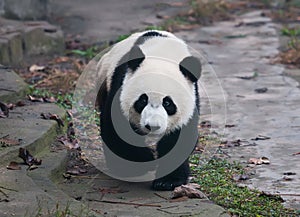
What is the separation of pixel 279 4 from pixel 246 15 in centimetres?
108

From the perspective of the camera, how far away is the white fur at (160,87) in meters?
4.68

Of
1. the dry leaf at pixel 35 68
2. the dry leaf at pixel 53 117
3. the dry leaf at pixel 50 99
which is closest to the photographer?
the dry leaf at pixel 53 117

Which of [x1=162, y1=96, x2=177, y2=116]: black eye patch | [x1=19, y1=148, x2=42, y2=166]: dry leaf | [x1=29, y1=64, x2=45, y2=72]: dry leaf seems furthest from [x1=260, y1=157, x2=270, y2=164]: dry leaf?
[x1=29, y1=64, x2=45, y2=72]: dry leaf

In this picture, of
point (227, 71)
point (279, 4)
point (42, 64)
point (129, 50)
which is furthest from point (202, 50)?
point (129, 50)

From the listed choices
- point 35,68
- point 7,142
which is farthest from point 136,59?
point 35,68

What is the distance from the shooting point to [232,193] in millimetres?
4992

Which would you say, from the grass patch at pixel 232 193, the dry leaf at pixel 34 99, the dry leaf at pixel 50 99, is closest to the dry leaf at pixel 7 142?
the grass patch at pixel 232 193

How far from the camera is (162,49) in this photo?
5.11 meters

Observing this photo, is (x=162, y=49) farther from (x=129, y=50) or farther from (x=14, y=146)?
(x=14, y=146)

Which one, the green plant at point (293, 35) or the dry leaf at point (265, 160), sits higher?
the dry leaf at point (265, 160)

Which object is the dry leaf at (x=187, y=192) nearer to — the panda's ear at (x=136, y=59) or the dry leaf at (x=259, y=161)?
the panda's ear at (x=136, y=59)

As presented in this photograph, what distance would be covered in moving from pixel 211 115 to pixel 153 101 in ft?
8.24

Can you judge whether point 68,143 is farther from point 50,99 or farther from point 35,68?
point 35,68

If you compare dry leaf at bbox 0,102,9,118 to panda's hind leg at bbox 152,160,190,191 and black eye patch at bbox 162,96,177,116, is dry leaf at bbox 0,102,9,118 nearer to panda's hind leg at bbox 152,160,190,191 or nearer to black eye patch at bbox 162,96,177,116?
panda's hind leg at bbox 152,160,190,191
